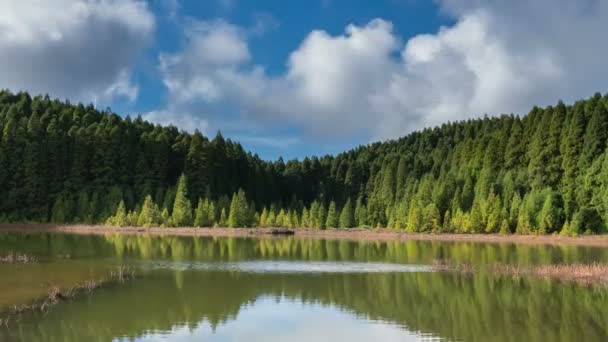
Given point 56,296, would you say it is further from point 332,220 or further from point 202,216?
point 332,220

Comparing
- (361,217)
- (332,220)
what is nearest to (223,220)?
(332,220)

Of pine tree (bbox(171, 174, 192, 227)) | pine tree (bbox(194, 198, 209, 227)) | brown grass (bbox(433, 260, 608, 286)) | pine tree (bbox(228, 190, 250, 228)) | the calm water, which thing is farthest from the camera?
pine tree (bbox(228, 190, 250, 228))

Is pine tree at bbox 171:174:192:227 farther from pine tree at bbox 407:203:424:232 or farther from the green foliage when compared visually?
pine tree at bbox 407:203:424:232

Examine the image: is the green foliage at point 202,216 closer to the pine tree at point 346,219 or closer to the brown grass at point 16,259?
the pine tree at point 346,219

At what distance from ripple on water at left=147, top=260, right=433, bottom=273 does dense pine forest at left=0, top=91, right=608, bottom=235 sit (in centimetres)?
4126

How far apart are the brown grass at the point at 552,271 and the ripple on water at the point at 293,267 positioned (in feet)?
5.70

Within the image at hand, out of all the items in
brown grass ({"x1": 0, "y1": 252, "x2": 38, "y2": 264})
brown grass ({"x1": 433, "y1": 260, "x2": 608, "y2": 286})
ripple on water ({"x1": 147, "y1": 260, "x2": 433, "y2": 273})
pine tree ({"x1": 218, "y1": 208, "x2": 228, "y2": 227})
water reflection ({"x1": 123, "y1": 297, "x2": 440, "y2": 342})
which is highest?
pine tree ({"x1": 218, "y1": 208, "x2": 228, "y2": 227})

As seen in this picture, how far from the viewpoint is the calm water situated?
21391 mm

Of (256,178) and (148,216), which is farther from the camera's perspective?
(256,178)

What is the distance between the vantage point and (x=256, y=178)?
5733 inches

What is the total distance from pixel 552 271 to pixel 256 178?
111549 millimetres

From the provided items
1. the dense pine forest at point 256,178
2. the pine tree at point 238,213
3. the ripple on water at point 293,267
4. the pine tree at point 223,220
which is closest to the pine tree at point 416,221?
the dense pine forest at point 256,178

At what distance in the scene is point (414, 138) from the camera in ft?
586

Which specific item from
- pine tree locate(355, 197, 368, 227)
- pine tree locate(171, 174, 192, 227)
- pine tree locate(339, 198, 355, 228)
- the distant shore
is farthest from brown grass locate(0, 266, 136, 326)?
pine tree locate(355, 197, 368, 227)
